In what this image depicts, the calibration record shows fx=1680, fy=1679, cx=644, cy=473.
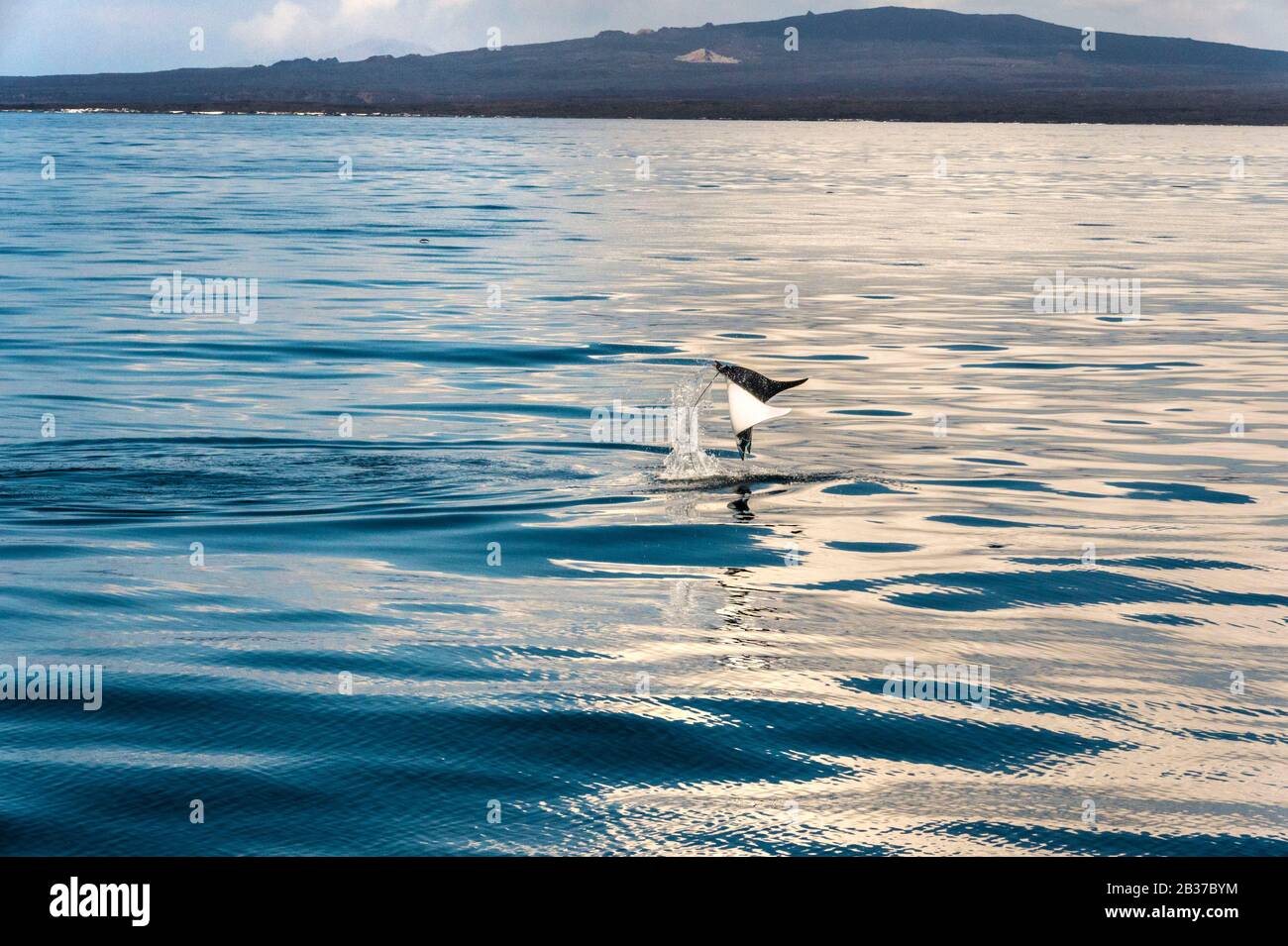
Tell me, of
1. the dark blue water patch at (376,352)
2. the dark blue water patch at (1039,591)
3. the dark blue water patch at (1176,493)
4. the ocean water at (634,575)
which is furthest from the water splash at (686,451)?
the dark blue water patch at (376,352)

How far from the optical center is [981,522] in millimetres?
15211

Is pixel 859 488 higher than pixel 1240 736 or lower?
higher

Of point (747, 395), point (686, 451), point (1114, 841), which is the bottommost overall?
point (1114, 841)

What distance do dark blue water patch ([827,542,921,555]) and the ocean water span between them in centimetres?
3

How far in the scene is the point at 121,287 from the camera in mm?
34812

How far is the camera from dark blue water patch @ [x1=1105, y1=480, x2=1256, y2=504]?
53.3ft

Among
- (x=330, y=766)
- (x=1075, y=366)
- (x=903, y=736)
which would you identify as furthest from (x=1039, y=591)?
(x=1075, y=366)

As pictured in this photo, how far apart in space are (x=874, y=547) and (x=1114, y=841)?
6.01 m

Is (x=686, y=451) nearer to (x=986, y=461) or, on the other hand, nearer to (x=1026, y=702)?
(x=986, y=461)

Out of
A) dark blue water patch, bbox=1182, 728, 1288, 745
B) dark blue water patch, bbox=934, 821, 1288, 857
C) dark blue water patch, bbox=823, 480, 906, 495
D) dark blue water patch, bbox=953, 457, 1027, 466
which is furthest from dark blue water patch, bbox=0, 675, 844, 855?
dark blue water patch, bbox=953, 457, 1027, 466
